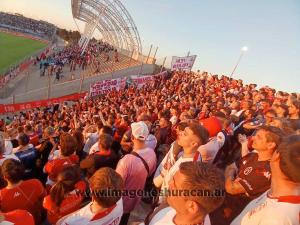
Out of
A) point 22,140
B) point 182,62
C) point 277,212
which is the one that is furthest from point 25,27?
point 277,212

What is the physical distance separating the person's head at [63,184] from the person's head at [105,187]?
590mm

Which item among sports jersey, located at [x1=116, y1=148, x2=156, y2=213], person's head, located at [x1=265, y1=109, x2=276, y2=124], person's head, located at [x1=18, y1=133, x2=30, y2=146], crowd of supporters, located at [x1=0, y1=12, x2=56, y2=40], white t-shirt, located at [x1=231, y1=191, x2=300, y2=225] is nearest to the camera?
white t-shirt, located at [x1=231, y1=191, x2=300, y2=225]

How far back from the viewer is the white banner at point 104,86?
16984mm

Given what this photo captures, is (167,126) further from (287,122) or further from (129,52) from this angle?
(129,52)

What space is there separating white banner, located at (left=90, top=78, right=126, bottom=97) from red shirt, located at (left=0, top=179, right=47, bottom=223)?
13.3 metres

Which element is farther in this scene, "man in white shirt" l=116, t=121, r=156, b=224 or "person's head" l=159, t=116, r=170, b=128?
"person's head" l=159, t=116, r=170, b=128

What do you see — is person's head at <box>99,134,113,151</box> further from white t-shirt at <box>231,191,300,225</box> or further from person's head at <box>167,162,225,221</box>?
white t-shirt at <box>231,191,300,225</box>

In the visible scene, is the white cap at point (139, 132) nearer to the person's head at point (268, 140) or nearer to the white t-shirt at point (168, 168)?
the white t-shirt at point (168, 168)

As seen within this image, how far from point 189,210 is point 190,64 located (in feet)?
61.3

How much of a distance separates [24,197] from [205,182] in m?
2.43

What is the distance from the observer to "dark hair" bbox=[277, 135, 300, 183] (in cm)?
219

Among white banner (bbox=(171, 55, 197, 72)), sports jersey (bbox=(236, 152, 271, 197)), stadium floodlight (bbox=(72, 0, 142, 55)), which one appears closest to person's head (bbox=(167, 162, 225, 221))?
sports jersey (bbox=(236, 152, 271, 197))

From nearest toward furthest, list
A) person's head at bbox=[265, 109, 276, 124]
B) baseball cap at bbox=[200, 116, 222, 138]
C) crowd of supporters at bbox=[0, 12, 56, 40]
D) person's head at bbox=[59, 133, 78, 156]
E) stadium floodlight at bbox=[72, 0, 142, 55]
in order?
person's head at bbox=[59, 133, 78, 156] → baseball cap at bbox=[200, 116, 222, 138] → person's head at bbox=[265, 109, 276, 124] → stadium floodlight at bbox=[72, 0, 142, 55] → crowd of supporters at bbox=[0, 12, 56, 40]

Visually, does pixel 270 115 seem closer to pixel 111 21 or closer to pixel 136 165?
pixel 136 165
